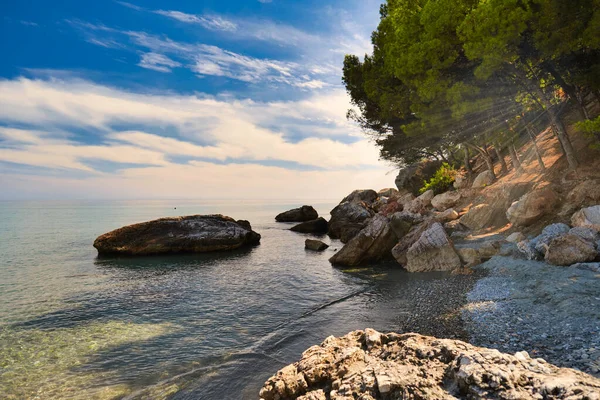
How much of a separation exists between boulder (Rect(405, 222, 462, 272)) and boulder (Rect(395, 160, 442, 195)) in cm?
2728

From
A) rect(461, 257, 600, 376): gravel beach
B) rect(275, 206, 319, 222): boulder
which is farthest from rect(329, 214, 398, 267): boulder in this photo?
rect(275, 206, 319, 222): boulder

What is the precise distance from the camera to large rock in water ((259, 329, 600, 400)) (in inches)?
153

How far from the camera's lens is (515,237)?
58.6 feet

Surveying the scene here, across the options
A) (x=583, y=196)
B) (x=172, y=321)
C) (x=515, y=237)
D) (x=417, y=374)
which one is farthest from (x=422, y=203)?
(x=417, y=374)

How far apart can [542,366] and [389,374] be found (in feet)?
6.82

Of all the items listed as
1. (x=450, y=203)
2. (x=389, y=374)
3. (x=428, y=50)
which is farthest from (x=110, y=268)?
(x=450, y=203)

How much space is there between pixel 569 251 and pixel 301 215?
52964 mm

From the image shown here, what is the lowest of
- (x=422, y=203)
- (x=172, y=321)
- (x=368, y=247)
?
(x=172, y=321)

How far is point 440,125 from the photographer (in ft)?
92.7

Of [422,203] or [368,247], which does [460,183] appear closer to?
[422,203]

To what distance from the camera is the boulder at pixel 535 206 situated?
706 inches

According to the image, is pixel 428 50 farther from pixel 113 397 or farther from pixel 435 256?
pixel 113 397

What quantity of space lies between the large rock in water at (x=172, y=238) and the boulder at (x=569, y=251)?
82.4ft

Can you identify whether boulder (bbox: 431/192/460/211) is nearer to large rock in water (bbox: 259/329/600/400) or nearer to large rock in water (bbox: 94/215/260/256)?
large rock in water (bbox: 94/215/260/256)
